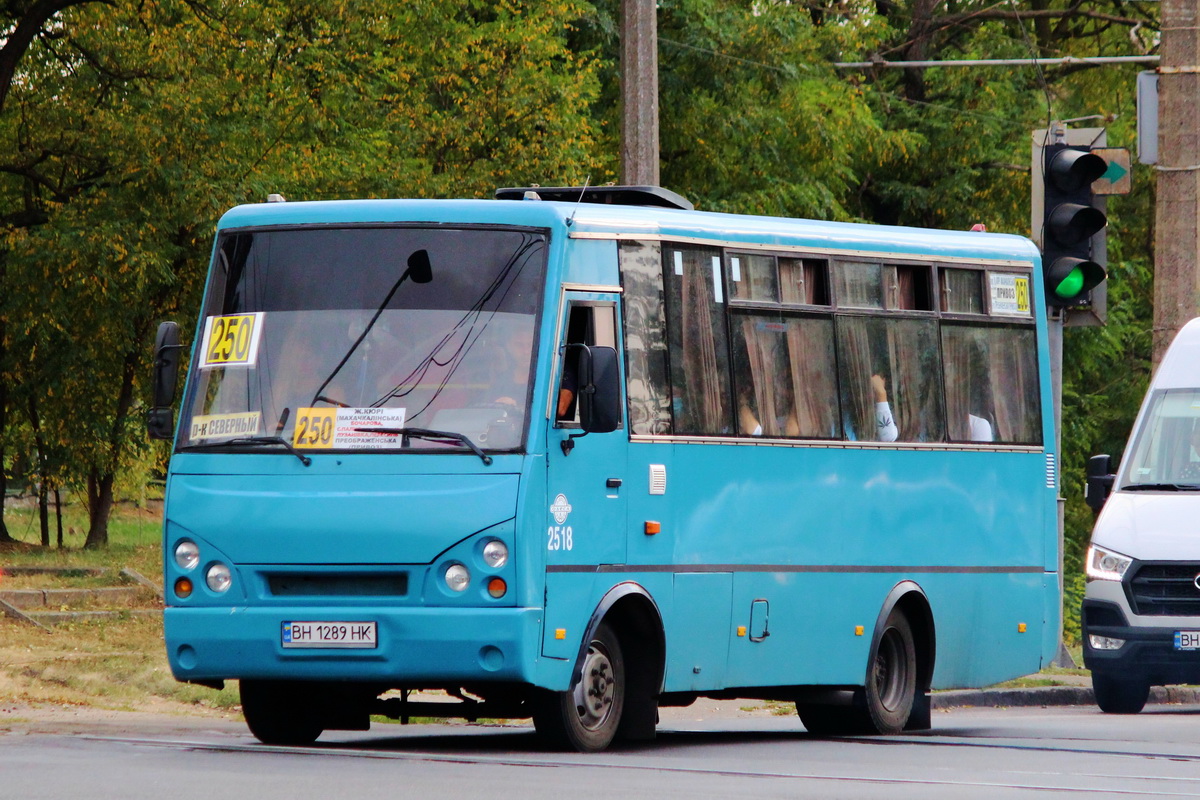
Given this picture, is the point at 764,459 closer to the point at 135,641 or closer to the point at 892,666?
the point at 892,666

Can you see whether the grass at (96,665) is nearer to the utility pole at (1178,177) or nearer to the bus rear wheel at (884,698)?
the bus rear wheel at (884,698)

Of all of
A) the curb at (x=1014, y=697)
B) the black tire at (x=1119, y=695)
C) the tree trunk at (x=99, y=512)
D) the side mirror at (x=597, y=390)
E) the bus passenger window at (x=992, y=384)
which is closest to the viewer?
the side mirror at (x=597, y=390)

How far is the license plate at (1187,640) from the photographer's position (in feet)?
50.6

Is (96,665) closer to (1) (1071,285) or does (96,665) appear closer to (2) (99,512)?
(1) (1071,285)

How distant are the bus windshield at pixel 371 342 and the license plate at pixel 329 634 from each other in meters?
0.88

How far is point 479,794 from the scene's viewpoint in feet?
29.2

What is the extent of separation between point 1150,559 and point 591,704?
579cm

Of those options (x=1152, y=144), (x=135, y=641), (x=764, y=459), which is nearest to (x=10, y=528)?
(x=135, y=641)

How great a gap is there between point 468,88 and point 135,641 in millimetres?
11787

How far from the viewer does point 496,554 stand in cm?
1059

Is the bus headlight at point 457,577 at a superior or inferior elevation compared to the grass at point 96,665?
superior

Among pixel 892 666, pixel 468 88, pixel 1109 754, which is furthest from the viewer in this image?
pixel 468 88

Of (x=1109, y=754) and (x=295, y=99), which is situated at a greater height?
(x=295, y=99)

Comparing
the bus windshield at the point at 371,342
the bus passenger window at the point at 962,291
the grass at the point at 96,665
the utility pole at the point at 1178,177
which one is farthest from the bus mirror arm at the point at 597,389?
the utility pole at the point at 1178,177
